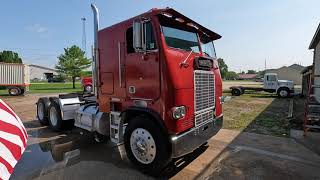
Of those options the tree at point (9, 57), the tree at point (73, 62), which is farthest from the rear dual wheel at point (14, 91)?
the tree at point (9, 57)

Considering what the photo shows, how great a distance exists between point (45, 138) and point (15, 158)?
17.5 feet

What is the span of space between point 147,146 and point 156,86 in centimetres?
115

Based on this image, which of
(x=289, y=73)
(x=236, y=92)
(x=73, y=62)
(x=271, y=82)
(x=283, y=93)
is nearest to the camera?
(x=283, y=93)

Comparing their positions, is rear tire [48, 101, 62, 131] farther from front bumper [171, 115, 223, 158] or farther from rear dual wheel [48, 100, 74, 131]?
front bumper [171, 115, 223, 158]

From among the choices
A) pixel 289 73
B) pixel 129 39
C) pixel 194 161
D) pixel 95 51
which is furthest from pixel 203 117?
pixel 289 73

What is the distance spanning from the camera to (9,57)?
61.7 meters

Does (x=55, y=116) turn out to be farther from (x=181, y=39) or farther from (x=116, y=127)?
(x=181, y=39)

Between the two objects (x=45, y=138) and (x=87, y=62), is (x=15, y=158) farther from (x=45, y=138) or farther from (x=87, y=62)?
(x=87, y=62)

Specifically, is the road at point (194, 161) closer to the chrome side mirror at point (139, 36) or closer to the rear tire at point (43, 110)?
the rear tire at point (43, 110)

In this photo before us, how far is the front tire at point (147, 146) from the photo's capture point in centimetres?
460

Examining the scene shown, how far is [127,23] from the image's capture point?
5.39 m

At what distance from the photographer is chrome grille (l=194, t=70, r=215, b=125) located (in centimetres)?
509

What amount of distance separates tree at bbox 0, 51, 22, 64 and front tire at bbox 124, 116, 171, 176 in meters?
64.5

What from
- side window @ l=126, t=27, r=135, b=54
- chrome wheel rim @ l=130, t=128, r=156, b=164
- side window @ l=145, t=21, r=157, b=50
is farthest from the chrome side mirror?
chrome wheel rim @ l=130, t=128, r=156, b=164
